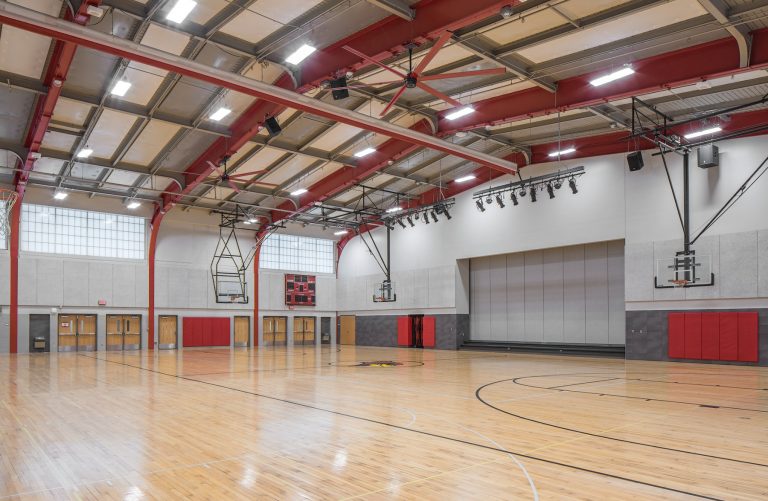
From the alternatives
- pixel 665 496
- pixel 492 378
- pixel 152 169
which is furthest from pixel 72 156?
pixel 665 496

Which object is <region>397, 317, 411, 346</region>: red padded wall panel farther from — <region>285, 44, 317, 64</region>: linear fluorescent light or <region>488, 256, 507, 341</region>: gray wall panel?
<region>285, 44, 317, 64</region>: linear fluorescent light

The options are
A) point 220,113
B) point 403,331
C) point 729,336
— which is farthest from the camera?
point 403,331

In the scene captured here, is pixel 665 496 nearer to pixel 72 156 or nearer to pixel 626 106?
pixel 626 106

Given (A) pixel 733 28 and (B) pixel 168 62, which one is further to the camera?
(A) pixel 733 28

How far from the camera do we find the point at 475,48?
14.3 m

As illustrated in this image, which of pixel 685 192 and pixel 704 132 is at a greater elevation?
pixel 704 132

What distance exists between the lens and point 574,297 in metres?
25.2

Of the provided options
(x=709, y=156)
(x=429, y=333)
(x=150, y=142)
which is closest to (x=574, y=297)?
(x=709, y=156)

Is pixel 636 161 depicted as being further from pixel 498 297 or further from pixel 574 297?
pixel 498 297

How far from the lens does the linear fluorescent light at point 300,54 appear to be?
534 inches

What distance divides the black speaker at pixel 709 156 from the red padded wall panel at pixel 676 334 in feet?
17.9

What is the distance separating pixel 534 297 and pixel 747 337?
9181mm

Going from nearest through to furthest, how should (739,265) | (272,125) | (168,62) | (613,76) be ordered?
(168,62), (613,76), (272,125), (739,265)

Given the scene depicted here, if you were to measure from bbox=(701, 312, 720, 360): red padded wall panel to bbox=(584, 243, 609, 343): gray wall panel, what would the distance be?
422cm
